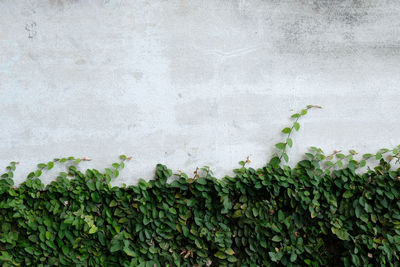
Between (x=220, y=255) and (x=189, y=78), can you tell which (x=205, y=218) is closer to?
(x=220, y=255)

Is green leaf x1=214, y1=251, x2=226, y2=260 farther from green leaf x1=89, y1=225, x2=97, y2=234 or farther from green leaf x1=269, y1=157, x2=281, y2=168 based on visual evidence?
green leaf x1=89, y1=225, x2=97, y2=234

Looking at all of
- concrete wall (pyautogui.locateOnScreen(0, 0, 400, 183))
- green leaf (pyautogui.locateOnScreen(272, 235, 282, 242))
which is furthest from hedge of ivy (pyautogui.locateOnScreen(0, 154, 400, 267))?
concrete wall (pyautogui.locateOnScreen(0, 0, 400, 183))

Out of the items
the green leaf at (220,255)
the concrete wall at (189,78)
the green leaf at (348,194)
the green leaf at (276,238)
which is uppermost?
the concrete wall at (189,78)

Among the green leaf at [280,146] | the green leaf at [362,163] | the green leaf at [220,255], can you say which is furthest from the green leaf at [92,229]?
the green leaf at [362,163]

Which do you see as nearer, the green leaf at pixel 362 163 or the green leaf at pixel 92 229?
the green leaf at pixel 92 229

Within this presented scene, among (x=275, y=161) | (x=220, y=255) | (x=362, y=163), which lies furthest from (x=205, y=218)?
(x=362, y=163)

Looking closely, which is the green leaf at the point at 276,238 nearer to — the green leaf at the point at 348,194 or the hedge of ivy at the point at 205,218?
the hedge of ivy at the point at 205,218

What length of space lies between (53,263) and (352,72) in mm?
2821

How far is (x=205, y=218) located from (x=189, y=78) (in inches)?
44.1

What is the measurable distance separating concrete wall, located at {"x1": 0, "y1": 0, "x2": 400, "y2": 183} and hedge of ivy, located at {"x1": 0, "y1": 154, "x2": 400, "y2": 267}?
0.14 metres

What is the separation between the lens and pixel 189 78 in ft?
9.07

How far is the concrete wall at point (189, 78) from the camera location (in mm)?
2693

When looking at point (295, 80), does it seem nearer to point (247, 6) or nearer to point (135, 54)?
point (247, 6)

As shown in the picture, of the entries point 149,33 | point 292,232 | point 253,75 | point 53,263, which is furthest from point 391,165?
point 53,263
